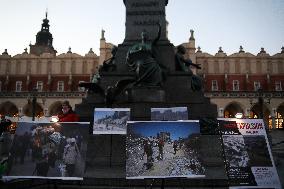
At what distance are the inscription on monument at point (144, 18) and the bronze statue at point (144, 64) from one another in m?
0.69

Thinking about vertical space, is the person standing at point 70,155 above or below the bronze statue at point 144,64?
below

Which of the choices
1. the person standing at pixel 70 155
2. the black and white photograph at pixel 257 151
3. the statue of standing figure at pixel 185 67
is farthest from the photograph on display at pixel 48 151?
the statue of standing figure at pixel 185 67

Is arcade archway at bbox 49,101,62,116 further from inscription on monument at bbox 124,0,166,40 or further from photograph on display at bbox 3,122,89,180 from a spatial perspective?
photograph on display at bbox 3,122,89,180

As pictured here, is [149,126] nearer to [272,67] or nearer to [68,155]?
[68,155]

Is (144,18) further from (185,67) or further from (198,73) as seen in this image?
(198,73)

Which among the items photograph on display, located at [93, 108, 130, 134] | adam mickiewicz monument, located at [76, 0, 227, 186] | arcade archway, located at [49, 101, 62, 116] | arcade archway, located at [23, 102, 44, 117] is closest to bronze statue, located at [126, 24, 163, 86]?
adam mickiewicz monument, located at [76, 0, 227, 186]

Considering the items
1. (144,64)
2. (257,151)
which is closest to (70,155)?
(257,151)

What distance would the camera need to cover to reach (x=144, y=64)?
23.3ft

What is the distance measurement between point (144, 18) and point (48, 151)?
518 cm

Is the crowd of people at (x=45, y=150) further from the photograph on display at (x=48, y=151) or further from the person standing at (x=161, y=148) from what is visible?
the person standing at (x=161, y=148)

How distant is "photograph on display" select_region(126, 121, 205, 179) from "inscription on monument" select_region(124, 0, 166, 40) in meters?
4.64

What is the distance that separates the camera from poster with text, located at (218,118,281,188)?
3.87 metres

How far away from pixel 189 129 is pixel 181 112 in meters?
2.05

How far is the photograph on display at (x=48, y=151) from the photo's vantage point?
3779mm
